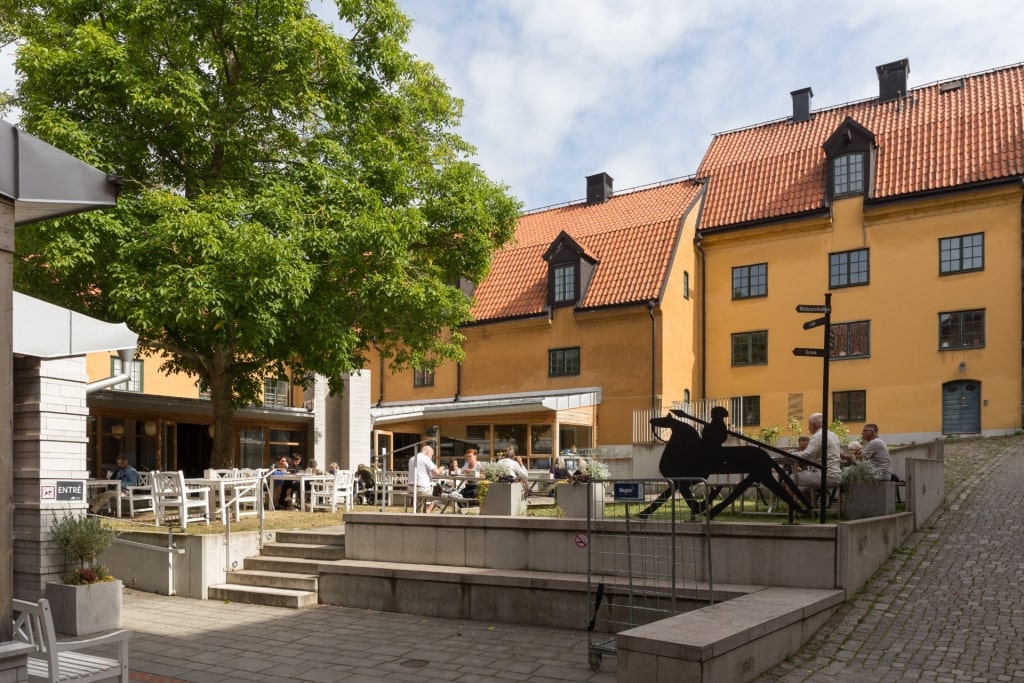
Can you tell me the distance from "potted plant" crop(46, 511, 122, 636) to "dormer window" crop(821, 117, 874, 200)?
26024 millimetres

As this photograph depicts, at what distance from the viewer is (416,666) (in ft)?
28.2

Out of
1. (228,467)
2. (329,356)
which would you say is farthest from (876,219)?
(228,467)

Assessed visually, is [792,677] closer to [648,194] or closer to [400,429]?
[400,429]

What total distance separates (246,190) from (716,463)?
429 inches

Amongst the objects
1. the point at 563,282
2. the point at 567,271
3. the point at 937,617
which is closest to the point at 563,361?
the point at 563,282

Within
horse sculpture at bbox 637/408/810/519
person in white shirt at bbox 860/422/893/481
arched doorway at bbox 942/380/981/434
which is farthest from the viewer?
arched doorway at bbox 942/380/981/434

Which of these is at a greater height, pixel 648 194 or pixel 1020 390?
pixel 648 194

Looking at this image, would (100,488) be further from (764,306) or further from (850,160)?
(850,160)

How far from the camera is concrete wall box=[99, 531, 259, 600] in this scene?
504 inches

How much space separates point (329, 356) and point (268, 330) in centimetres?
200

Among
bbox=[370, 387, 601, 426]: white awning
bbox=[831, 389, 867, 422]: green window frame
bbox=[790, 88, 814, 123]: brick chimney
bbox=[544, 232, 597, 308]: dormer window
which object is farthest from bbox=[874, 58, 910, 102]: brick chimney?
bbox=[370, 387, 601, 426]: white awning

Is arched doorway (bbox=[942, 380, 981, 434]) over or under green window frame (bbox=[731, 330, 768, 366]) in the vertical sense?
under

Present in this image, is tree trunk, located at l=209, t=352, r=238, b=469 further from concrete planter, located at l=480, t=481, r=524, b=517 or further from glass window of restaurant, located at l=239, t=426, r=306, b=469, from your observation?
concrete planter, located at l=480, t=481, r=524, b=517

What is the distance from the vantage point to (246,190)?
57.1ft
